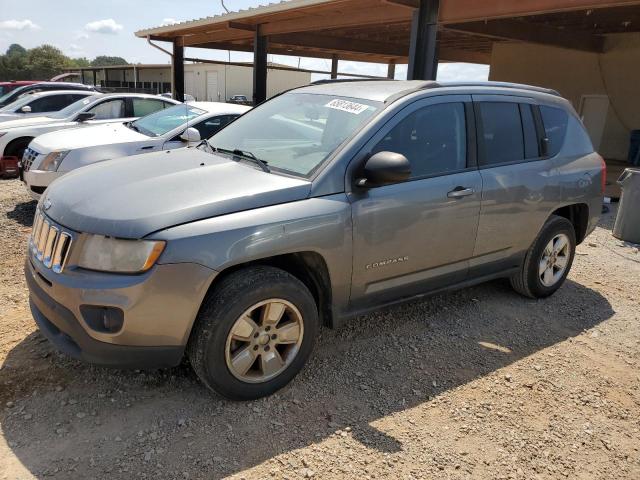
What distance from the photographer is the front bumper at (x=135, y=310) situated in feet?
8.51

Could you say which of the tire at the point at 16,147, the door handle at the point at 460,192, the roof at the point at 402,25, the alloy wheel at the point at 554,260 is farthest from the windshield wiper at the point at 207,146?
the roof at the point at 402,25

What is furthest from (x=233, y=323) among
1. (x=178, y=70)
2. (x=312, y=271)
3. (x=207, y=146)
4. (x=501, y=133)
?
(x=178, y=70)

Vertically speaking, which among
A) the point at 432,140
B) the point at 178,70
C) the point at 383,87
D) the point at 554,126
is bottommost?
the point at 432,140

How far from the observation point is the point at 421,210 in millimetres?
3502

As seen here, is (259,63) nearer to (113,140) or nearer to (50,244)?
(113,140)

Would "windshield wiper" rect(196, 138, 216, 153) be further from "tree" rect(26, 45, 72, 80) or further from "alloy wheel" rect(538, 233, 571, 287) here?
"tree" rect(26, 45, 72, 80)

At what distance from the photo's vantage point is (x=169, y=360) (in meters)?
2.78

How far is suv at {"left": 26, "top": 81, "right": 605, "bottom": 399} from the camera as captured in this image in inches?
105

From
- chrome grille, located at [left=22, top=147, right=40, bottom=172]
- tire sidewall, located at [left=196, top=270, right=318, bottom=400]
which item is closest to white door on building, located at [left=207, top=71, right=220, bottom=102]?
chrome grille, located at [left=22, top=147, right=40, bottom=172]

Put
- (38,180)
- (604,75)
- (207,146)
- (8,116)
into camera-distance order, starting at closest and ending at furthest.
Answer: (207,146)
(38,180)
(8,116)
(604,75)

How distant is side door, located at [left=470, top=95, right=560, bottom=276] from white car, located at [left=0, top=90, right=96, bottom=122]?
10.0 m

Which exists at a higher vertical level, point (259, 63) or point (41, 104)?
point (259, 63)

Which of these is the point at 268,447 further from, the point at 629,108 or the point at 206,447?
the point at 629,108

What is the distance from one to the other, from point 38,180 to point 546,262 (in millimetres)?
5783
